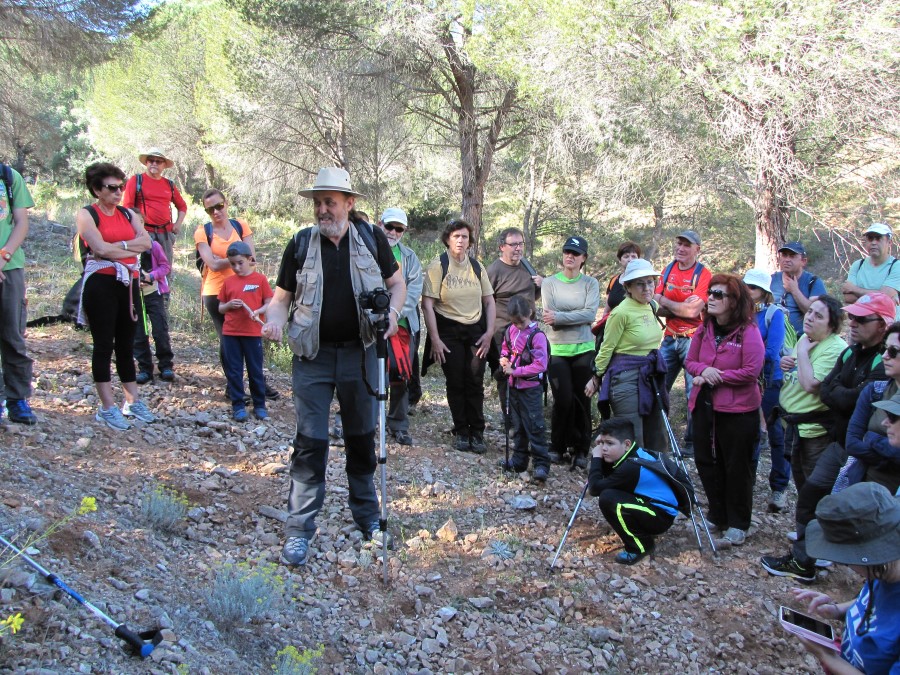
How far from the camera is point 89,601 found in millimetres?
3035

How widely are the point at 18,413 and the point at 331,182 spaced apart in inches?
122

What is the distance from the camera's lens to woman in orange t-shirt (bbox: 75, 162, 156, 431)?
5117mm

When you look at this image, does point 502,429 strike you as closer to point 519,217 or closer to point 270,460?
point 270,460

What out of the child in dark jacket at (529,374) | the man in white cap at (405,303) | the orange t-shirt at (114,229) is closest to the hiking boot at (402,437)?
the man in white cap at (405,303)

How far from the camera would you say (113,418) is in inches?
213

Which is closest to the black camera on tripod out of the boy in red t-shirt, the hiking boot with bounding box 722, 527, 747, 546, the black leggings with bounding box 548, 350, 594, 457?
the boy in red t-shirt

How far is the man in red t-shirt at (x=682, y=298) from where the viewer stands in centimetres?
625

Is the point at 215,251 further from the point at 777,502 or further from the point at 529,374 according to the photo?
the point at 777,502

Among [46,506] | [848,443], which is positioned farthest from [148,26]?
[848,443]

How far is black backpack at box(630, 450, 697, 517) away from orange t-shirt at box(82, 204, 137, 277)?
13.2 feet

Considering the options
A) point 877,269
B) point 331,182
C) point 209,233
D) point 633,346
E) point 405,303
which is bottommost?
point 633,346

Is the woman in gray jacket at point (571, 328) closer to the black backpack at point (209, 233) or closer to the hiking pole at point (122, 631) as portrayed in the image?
the black backpack at point (209, 233)

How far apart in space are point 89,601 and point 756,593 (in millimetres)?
3786

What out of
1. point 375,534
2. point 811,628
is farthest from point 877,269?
point 375,534
